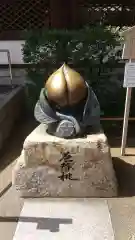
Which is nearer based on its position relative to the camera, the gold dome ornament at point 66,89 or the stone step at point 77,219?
the stone step at point 77,219

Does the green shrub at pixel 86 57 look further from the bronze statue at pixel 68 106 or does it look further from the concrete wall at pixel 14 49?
the bronze statue at pixel 68 106

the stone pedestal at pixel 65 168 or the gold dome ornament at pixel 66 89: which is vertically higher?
the gold dome ornament at pixel 66 89

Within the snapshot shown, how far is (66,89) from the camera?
3902mm

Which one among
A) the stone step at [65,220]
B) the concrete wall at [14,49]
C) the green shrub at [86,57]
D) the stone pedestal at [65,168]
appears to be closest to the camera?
the stone step at [65,220]

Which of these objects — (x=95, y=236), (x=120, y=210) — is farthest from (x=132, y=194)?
(x=95, y=236)

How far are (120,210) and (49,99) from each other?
1.49m

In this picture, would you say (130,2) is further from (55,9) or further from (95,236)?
(95,236)

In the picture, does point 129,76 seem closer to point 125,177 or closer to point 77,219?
point 125,177

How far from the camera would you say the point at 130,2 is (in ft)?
22.7

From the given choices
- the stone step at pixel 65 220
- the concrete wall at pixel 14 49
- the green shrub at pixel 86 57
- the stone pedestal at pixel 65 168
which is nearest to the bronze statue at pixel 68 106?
the stone pedestal at pixel 65 168

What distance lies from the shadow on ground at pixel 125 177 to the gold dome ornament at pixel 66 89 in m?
1.20

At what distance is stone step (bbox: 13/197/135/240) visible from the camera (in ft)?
10.8

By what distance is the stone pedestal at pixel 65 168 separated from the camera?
3.85m

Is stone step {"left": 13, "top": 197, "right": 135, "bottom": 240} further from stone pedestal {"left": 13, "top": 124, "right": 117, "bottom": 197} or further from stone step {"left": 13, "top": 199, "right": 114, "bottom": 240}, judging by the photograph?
stone pedestal {"left": 13, "top": 124, "right": 117, "bottom": 197}
